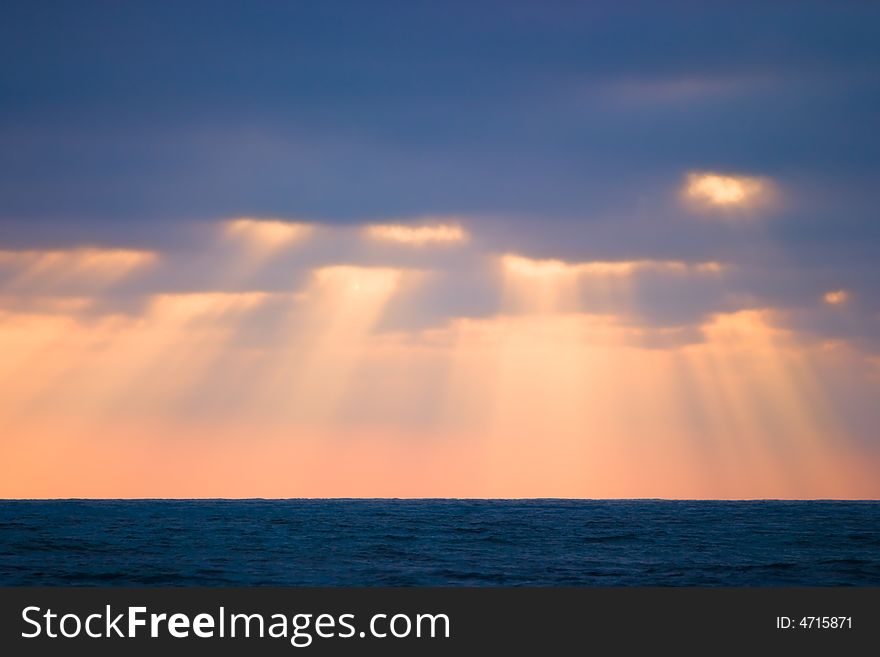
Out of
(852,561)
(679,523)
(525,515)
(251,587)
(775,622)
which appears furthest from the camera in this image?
(525,515)

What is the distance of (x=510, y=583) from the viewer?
47.4m

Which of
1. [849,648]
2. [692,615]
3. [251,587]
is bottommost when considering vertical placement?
[849,648]

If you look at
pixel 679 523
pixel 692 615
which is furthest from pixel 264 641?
pixel 679 523

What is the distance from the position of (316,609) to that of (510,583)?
12821 mm

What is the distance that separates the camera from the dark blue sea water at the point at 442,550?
161ft

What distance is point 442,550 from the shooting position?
61906mm

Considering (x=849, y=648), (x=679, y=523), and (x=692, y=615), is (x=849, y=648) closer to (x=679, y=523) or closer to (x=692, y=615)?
(x=692, y=615)

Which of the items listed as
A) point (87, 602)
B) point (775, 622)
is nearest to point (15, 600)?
point (87, 602)

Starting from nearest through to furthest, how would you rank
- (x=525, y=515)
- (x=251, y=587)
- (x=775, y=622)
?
1. (x=775, y=622)
2. (x=251, y=587)
3. (x=525, y=515)

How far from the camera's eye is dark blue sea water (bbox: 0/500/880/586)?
49.1 meters

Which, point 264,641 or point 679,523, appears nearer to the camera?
point 264,641

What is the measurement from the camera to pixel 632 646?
33.6m

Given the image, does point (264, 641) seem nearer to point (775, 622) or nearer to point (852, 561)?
point (775, 622)

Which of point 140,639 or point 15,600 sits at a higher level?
point 15,600
